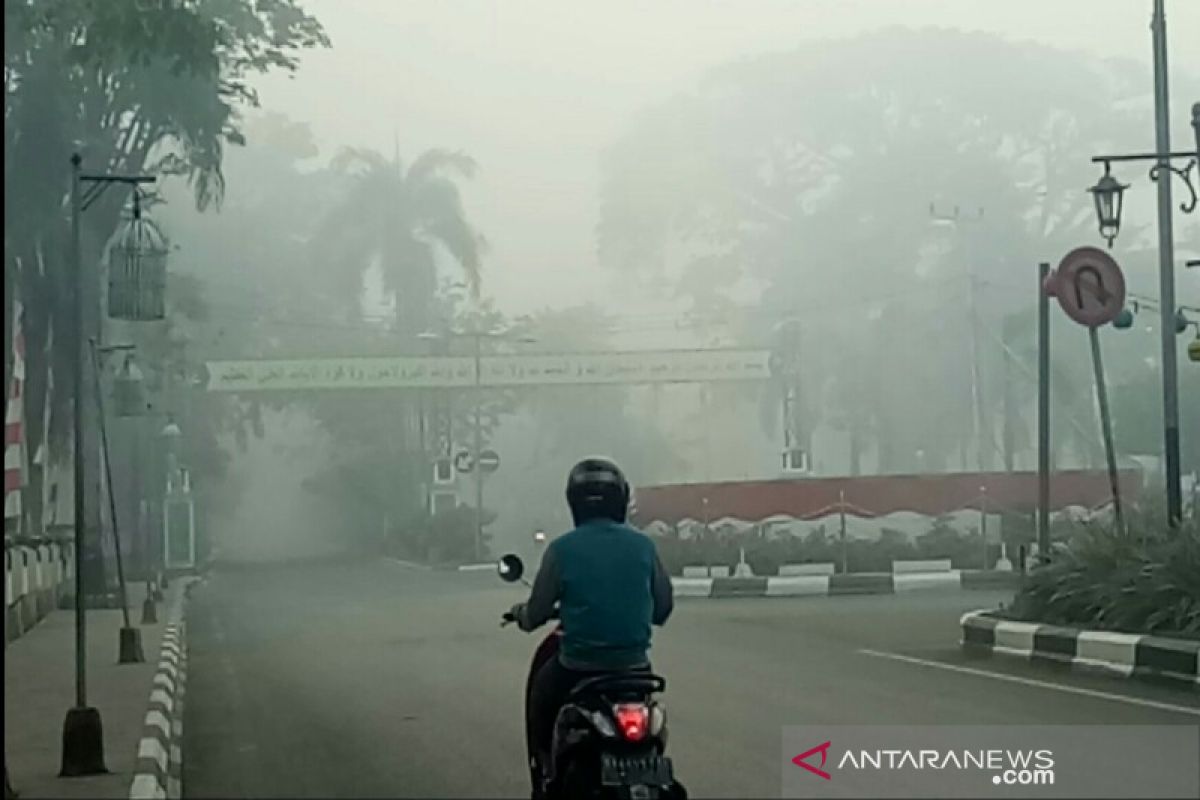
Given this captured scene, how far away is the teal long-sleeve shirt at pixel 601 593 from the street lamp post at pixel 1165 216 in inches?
417

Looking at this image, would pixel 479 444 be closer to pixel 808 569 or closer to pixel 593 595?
pixel 808 569

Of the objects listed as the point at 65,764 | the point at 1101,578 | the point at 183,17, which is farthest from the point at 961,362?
the point at 65,764

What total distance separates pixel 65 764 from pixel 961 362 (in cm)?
3510

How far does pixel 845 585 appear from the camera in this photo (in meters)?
29.7

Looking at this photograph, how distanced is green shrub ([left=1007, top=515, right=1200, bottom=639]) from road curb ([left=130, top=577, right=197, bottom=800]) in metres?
7.47

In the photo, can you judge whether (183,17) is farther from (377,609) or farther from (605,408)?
(605,408)

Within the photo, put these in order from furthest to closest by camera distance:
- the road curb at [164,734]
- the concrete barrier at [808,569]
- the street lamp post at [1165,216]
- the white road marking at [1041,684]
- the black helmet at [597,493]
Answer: the concrete barrier at [808,569] → the street lamp post at [1165,216] → the white road marking at [1041,684] → the road curb at [164,734] → the black helmet at [597,493]

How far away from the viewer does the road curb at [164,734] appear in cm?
984

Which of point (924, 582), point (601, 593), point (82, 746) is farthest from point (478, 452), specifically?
point (601, 593)

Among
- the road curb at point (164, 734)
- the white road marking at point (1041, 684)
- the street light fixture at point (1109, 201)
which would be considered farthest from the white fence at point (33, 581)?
the street light fixture at point (1109, 201)

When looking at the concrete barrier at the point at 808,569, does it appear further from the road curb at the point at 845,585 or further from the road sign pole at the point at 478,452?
the road sign pole at the point at 478,452

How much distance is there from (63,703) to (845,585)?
53.6ft

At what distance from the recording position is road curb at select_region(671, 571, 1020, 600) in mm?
29531

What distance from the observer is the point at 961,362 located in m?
43.8
